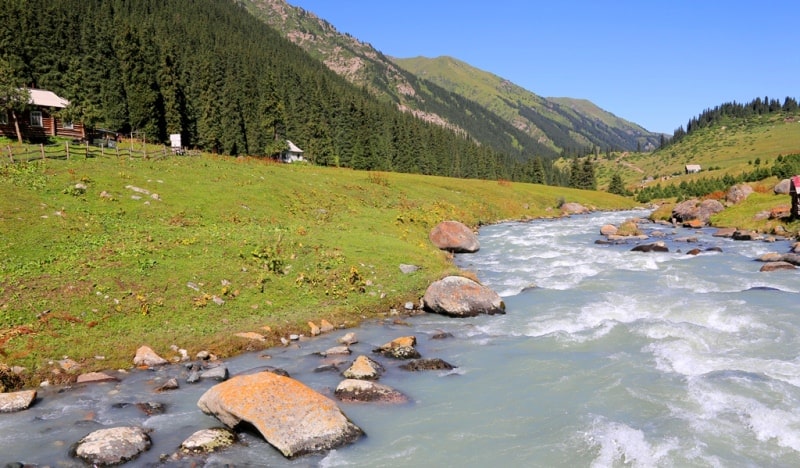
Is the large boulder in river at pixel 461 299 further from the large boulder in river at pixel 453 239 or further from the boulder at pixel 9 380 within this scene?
the large boulder in river at pixel 453 239

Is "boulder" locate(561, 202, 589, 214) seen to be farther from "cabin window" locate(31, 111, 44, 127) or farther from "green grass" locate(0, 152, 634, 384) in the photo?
"cabin window" locate(31, 111, 44, 127)

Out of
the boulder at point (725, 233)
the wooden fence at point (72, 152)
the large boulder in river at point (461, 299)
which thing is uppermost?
the wooden fence at point (72, 152)

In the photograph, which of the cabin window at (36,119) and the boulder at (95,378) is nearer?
the boulder at (95,378)

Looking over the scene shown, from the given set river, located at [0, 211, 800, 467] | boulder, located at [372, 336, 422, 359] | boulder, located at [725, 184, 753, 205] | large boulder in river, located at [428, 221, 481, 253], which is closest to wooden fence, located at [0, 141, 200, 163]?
large boulder in river, located at [428, 221, 481, 253]

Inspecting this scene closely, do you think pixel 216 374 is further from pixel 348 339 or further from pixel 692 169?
pixel 692 169

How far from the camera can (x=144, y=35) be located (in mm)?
87000

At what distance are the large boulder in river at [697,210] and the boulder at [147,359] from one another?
61.5 meters

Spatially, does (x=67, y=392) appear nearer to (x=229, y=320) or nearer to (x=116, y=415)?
(x=116, y=415)


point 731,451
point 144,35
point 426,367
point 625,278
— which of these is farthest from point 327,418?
point 144,35

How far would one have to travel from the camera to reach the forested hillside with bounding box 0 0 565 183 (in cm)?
7781

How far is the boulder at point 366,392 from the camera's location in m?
13.9

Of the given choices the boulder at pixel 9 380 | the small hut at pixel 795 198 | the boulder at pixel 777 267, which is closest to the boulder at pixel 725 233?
the small hut at pixel 795 198

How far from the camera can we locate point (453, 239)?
40.7 m

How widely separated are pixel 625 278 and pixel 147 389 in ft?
84.2
